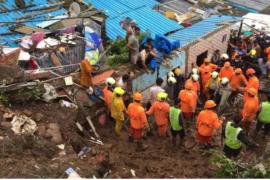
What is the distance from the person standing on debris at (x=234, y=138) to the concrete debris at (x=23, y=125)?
14.6 feet

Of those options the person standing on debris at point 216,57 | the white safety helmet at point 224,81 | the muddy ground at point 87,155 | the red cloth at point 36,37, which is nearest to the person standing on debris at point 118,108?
the muddy ground at point 87,155

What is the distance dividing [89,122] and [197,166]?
9.90 feet

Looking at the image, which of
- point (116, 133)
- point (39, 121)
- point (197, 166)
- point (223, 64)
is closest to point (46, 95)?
point (39, 121)

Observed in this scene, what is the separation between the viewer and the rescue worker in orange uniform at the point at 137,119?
10617 millimetres

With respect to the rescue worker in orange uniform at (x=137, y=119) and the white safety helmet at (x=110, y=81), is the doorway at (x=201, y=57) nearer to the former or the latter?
the white safety helmet at (x=110, y=81)

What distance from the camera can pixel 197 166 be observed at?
10594 millimetres

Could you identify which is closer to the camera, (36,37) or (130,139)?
(130,139)

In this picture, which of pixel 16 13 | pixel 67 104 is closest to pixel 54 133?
pixel 67 104

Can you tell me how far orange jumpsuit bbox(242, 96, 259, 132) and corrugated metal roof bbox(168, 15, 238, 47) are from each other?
4.30 metres

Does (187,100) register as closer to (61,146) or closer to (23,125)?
(61,146)

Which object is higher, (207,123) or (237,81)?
(207,123)

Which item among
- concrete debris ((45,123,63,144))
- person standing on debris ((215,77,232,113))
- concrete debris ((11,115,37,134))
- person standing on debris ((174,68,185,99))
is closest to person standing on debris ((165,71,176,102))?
person standing on debris ((174,68,185,99))

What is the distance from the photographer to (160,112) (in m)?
11.0

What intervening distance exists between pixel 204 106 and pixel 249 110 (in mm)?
1206
